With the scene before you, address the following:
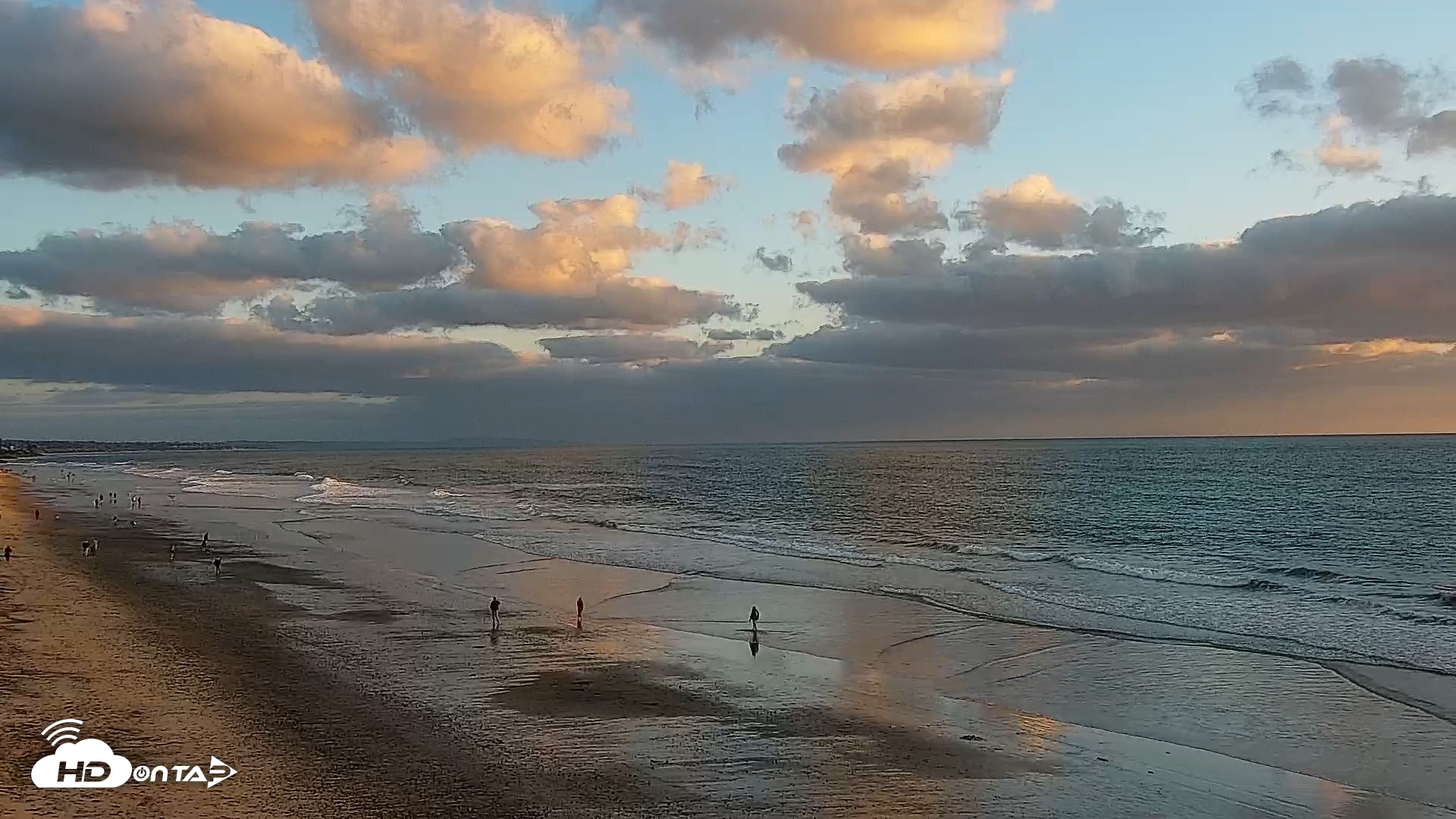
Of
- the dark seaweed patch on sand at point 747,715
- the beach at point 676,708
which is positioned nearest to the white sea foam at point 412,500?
the beach at point 676,708

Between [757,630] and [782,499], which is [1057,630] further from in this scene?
[782,499]

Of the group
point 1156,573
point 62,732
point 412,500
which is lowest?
point 1156,573

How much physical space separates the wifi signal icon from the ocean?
24.3 m

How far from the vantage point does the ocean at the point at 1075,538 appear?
105 ft

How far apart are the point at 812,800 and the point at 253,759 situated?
352 inches

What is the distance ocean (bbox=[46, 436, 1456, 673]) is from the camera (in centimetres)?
3203

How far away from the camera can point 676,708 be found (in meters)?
20.4

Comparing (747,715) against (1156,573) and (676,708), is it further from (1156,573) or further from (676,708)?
(1156,573)

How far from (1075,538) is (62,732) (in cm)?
4946

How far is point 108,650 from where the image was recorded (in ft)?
77.8

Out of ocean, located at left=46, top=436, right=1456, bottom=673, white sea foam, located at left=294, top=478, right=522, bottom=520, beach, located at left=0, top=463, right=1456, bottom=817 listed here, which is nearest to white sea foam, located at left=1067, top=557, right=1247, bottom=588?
ocean, located at left=46, top=436, right=1456, bottom=673

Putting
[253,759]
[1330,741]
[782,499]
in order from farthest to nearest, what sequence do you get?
[782,499] < [1330,741] < [253,759]

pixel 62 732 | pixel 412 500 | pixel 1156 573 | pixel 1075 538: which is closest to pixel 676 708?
pixel 62 732

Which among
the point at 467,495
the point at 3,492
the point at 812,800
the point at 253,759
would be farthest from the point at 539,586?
the point at 3,492
